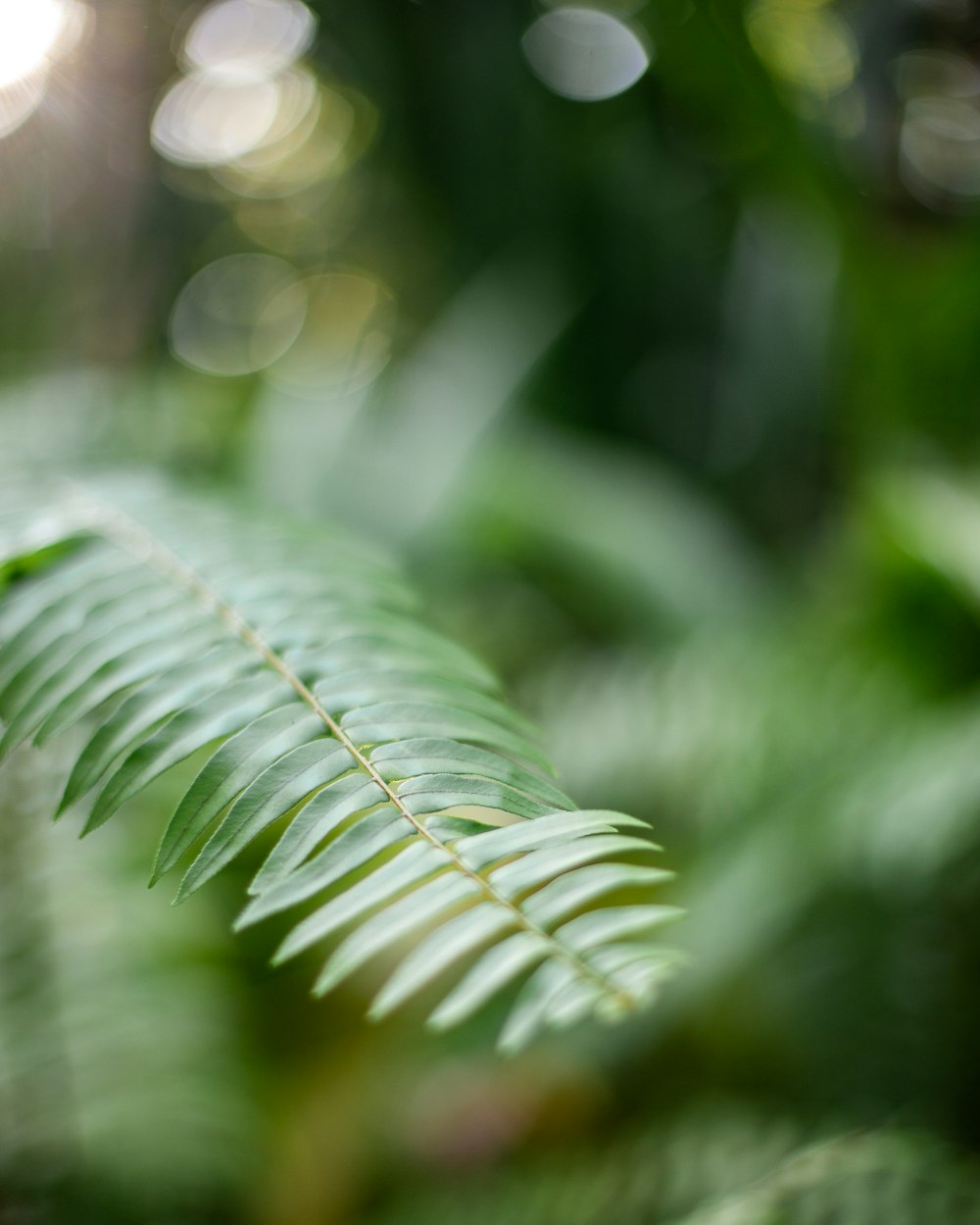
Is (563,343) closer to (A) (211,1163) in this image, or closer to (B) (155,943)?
(B) (155,943)

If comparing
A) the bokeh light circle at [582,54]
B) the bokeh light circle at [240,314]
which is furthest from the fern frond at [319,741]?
the bokeh light circle at [240,314]

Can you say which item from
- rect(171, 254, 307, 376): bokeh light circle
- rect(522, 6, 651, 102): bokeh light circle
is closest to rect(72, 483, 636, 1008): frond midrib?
rect(522, 6, 651, 102): bokeh light circle

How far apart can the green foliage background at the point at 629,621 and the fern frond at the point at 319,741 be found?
1.05 ft

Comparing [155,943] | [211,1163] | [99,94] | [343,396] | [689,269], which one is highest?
[99,94]

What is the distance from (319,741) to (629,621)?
1003mm

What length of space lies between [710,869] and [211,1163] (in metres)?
0.46

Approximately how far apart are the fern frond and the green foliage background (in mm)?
321

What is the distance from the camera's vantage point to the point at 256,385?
1787 millimetres

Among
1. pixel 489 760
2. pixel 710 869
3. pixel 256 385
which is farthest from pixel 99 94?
pixel 489 760

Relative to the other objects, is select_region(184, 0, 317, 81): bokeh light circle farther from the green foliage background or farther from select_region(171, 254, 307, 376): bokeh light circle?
select_region(171, 254, 307, 376): bokeh light circle

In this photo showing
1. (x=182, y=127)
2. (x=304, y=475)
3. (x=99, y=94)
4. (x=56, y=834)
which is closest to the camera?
(x=56, y=834)

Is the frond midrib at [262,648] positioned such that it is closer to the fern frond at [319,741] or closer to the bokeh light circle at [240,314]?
the fern frond at [319,741]

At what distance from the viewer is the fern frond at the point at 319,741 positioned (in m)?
0.27

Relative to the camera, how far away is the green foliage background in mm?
736
